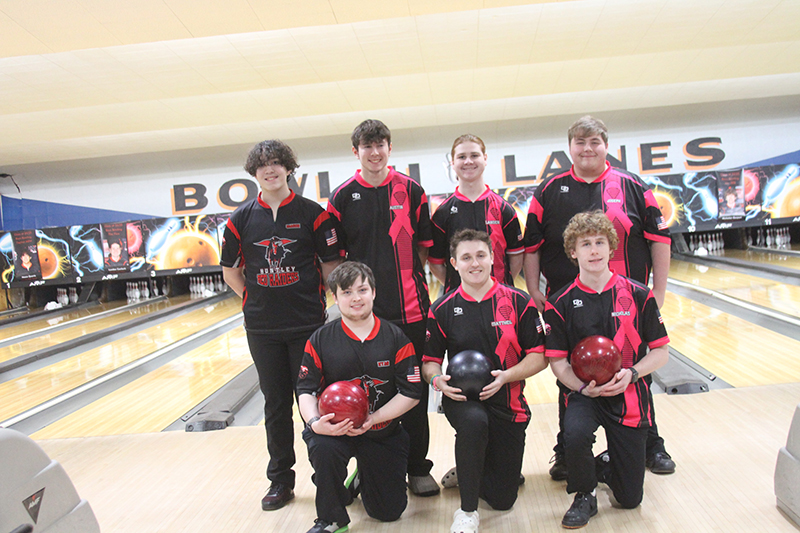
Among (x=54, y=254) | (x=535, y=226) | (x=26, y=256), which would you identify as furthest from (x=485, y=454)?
(x=26, y=256)

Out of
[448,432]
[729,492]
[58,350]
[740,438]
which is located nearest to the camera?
[729,492]

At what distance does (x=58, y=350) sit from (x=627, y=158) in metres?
7.89

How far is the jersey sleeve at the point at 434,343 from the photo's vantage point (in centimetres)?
193

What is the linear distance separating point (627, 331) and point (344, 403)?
39.0 inches

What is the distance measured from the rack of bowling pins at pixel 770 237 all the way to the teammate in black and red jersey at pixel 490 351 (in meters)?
7.76

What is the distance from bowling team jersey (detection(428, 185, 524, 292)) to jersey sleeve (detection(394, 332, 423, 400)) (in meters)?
0.39

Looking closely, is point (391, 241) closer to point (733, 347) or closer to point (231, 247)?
point (231, 247)

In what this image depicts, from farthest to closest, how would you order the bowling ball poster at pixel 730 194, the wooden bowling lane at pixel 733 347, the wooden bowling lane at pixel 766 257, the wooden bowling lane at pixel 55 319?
the bowling ball poster at pixel 730 194 → the wooden bowling lane at pixel 766 257 → the wooden bowling lane at pixel 55 319 → the wooden bowling lane at pixel 733 347

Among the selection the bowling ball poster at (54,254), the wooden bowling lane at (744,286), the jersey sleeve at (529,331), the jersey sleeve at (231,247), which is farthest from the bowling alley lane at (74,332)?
the wooden bowling lane at (744,286)

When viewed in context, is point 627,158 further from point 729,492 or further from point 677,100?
point 729,492

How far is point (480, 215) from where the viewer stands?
212 centimetres

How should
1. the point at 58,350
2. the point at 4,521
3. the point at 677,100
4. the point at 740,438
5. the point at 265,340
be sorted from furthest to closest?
the point at 677,100, the point at 58,350, the point at 740,438, the point at 265,340, the point at 4,521

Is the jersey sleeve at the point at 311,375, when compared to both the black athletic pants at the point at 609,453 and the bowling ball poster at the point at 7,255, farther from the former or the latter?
the bowling ball poster at the point at 7,255

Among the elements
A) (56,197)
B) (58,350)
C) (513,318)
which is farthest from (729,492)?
(56,197)
